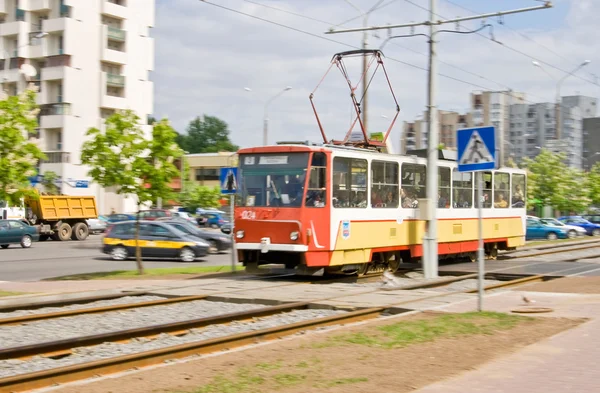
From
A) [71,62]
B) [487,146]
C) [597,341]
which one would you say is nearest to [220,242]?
[487,146]

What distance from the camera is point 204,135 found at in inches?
6481

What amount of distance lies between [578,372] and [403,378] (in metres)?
1.64

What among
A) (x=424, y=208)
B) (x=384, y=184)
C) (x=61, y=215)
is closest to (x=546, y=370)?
(x=424, y=208)

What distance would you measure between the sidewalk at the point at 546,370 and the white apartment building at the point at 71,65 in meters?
56.1

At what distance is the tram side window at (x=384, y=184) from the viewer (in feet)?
63.6

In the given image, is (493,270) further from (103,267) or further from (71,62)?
(71,62)

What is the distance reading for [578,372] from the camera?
754 cm

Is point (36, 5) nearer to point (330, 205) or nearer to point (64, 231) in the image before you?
point (64, 231)

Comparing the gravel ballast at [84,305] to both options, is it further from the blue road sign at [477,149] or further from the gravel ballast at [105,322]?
the blue road sign at [477,149]

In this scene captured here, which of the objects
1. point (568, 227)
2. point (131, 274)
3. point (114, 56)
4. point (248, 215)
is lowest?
point (131, 274)

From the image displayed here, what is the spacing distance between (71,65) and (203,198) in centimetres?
2355

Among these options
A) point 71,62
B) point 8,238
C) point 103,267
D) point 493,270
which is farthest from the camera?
point 71,62

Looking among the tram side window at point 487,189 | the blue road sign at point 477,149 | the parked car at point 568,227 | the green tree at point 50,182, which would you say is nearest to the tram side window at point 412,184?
the tram side window at point 487,189

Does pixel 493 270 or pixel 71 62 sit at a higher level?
pixel 71 62
